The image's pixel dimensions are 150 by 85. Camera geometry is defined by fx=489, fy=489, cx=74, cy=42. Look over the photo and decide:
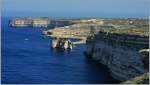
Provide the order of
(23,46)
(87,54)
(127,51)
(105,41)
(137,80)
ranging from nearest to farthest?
1. (137,80)
2. (127,51)
3. (105,41)
4. (87,54)
5. (23,46)

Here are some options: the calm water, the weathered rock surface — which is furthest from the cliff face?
the weathered rock surface

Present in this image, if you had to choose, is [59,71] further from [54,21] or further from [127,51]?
[54,21]

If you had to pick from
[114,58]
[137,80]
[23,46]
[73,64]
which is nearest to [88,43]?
[23,46]

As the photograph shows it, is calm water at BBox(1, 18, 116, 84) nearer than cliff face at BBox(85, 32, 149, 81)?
No

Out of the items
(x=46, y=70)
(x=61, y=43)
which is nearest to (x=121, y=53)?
(x=46, y=70)

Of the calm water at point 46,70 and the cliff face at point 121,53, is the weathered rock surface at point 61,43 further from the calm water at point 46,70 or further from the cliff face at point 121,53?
the cliff face at point 121,53

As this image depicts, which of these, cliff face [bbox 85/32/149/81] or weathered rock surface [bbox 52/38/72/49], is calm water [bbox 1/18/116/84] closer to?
cliff face [bbox 85/32/149/81]

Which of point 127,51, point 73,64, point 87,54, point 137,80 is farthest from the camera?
point 87,54

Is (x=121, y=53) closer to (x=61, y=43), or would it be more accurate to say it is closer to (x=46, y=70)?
(x=46, y=70)

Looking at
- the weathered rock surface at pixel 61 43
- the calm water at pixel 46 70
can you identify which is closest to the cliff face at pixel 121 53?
the calm water at pixel 46 70
